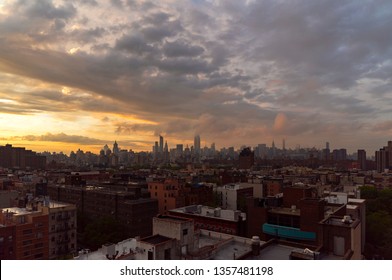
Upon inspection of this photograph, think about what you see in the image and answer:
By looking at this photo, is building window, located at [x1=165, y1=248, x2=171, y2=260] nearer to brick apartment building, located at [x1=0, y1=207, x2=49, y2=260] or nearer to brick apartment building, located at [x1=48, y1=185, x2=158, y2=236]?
brick apartment building, located at [x1=0, y1=207, x2=49, y2=260]

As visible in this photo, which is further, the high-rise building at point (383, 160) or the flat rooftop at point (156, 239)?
the high-rise building at point (383, 160)

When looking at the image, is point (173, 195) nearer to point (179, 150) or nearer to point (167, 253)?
point (167, 253)

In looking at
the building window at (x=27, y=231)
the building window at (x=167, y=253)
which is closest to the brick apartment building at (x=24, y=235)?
the building window at (x=27, y=231)

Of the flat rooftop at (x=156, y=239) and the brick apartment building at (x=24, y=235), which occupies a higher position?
the flat rooftop at (x=156, y=239)

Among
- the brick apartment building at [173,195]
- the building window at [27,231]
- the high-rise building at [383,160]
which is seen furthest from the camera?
the high-rise building at [383,160]

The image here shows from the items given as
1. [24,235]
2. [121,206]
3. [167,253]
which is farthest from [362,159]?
[167,253]

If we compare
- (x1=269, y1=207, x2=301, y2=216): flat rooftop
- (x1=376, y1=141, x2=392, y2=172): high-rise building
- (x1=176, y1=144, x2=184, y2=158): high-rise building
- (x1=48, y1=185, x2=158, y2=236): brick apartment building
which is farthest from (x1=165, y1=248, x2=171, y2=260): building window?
(x1=176, y1=144, x2=184, y2=158): high-rise building

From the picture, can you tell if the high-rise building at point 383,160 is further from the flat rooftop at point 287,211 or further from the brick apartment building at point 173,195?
the flat rooftop at point 287,211

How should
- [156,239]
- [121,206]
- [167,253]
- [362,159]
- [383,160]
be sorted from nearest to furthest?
1. [167,253]
2. [156,239]
3. [121,206]
4. [383,160]
5. [362,159]

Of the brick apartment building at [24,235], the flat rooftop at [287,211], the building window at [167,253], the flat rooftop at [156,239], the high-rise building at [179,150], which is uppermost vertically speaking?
the high-rise building at [179,150]

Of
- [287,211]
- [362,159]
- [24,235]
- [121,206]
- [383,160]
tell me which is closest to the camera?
[24,235]
